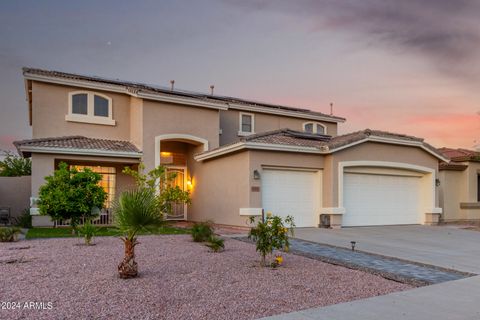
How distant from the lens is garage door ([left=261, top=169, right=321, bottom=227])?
52.4 feet

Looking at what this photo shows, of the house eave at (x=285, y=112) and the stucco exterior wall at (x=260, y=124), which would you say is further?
the house eave at (x=285, y=112)

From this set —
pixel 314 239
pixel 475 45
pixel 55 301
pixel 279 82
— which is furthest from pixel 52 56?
pixel 475 45

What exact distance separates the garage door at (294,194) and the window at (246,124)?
252 inches

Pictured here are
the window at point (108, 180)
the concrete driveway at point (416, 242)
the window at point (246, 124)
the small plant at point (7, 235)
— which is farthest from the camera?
the window at point (246, 124)

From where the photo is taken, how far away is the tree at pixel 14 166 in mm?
26641

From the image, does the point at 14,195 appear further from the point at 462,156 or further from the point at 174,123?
the point at 462,156

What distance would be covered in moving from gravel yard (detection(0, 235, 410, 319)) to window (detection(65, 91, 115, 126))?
979 cm

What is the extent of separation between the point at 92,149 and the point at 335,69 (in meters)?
11.7

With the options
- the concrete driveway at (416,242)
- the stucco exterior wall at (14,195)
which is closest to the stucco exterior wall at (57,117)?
the stucco exterior wall at (14,195)

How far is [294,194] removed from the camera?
16.6 m

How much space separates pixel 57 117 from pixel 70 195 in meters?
6.75

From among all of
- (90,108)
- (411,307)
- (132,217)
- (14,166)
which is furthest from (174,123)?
(411,307)

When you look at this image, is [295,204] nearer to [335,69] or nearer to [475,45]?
[335,69]

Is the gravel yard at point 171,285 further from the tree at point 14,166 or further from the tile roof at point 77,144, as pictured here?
the tree at point 14,166
